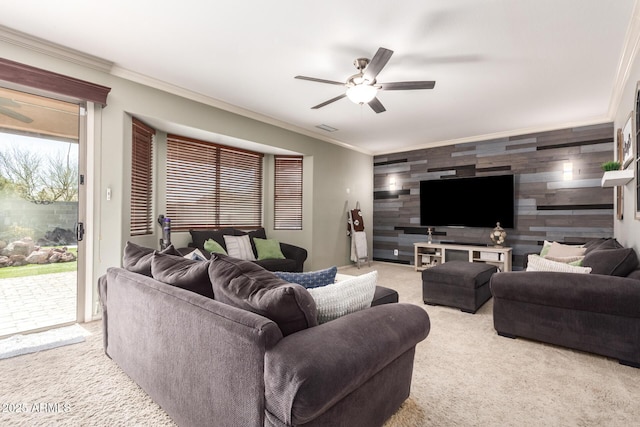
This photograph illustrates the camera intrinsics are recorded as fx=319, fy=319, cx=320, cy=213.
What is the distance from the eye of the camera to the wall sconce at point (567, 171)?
4950mm

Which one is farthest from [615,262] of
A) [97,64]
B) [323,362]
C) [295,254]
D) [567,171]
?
[97,64]

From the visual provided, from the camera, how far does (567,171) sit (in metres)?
4.98

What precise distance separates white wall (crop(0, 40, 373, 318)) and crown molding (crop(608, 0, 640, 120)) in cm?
405

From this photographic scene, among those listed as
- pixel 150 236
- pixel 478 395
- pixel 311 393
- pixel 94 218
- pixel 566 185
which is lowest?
pixel 478 395

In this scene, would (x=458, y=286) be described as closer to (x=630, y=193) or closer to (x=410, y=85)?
(x=630, y=193)

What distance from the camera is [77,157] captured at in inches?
123

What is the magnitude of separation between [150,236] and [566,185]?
617cm

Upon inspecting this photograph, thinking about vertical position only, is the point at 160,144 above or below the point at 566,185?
above

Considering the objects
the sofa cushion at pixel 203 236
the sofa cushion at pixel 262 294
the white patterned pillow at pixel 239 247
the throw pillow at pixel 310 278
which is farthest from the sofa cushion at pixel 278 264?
the sofa cushion at pixel 262 294

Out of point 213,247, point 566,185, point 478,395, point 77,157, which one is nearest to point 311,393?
point 478,395

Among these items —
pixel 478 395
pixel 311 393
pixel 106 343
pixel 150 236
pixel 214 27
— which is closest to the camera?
pixel 311 393

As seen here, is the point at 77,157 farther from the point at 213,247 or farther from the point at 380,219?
the point at 380,219

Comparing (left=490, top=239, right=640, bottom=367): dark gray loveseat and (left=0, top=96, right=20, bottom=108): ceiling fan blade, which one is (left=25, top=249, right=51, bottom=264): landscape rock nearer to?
(left=0, top=96, right=20, bottom=108): ceiling fan blade

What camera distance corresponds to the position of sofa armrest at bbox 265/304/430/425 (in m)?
1.03
